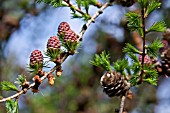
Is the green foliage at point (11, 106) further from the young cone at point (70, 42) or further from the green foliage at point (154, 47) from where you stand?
the green foliage at point (154, 47)

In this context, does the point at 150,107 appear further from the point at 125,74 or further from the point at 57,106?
the point at 125,74

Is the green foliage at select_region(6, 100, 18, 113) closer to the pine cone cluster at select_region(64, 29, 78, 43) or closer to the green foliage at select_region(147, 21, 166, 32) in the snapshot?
the pine cone cluster at select_region(64, 29, 78, 43)

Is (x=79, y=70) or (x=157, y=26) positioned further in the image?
(x=79, y=70)

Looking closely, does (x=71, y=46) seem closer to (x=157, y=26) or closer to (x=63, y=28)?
(x=63, y=28)

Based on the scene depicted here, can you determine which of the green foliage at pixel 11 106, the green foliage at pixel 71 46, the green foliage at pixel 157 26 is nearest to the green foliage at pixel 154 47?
the green foliage at pixel 157 26

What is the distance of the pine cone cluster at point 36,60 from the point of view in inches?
28.7

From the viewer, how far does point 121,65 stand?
0.79m

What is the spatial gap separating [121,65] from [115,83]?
0.04 metres

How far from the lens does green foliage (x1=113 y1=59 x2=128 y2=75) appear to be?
0.78 meters

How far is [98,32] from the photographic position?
2.35 metres

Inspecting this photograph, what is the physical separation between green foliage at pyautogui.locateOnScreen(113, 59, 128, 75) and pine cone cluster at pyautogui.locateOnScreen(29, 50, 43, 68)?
0.15 metres

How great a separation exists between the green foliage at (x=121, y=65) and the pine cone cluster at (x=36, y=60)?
0.15 meters

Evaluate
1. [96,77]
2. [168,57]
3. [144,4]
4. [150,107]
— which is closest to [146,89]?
[150,107]

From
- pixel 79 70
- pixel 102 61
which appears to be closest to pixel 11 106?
pixel 102 61
